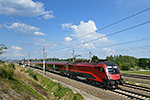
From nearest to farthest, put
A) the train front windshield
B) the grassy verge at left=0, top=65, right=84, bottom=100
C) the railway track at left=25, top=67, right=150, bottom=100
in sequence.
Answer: the grassy verge at left=0, top=65, right=84, bottom=100 < the railway track at left=25, top=67, right=150, bottom=100 < the train front windshield

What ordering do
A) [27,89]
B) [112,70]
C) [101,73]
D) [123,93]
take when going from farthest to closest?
[101,73], [112,70], [123,93], [27,89]

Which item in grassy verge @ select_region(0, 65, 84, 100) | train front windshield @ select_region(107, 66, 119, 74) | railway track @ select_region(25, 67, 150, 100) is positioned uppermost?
train front windshield @ select_region(107, 66, 119, 74)

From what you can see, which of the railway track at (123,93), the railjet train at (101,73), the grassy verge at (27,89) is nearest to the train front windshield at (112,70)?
the railjet train at (101,73)

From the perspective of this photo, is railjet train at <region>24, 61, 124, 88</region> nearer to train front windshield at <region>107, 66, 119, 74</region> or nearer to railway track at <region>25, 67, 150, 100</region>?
train front windshield at <region>107, 66, 119, 74</region>

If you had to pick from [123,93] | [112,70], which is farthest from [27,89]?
[112,70]

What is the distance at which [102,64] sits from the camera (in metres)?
18.4

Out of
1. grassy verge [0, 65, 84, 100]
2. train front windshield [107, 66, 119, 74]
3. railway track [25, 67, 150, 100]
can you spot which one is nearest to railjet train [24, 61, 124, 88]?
train front windshield [107, 66, 119, 74]

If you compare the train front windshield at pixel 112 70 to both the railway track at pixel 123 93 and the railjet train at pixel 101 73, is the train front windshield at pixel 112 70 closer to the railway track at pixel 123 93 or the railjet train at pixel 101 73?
the railjet train at pixel 101 73

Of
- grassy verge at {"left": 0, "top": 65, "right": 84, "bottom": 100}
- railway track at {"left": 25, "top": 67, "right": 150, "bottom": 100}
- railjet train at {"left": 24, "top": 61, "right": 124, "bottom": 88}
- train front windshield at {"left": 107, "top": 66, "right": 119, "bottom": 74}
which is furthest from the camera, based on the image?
train front windshield at {"left": 107, "top": 66, "right": 119, "bottom": 74}

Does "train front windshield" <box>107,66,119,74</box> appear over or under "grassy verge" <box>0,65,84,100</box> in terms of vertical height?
over

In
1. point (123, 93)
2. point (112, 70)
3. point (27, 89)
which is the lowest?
point (123, 93)

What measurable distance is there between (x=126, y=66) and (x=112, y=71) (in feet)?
157

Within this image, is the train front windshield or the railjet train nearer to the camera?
the railjet train

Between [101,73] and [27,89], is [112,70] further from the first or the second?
[27,89]
